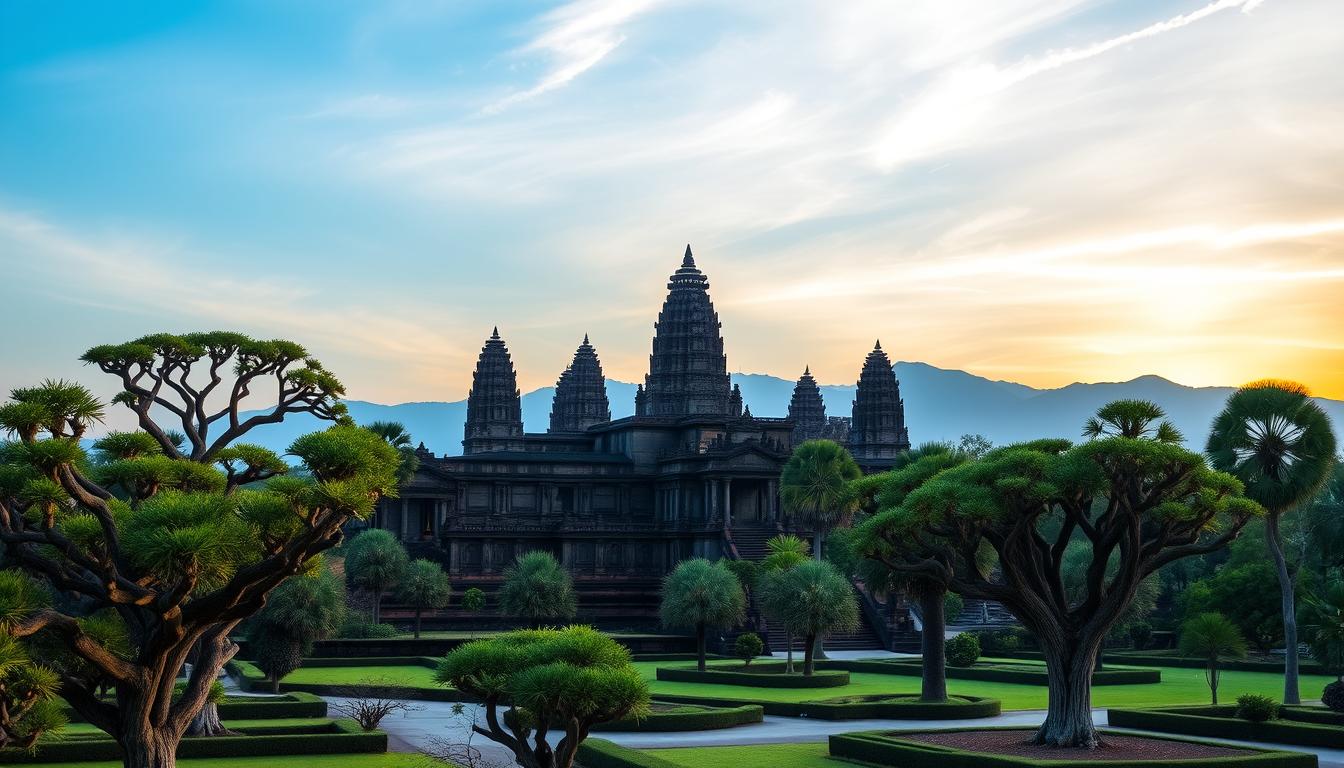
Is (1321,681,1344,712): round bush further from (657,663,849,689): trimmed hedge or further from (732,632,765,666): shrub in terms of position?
(732,632,765,666): shrub

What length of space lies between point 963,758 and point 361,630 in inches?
1895

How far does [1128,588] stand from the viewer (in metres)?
40.1

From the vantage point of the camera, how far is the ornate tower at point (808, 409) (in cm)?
16912

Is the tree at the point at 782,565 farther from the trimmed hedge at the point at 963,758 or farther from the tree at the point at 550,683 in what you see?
the tree at the point at 550,683

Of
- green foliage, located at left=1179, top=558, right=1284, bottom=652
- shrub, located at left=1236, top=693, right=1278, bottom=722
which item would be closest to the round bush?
shrub, located at left=1236, top=693, right=1278, bottom=722

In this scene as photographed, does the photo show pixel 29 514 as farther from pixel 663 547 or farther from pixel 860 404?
pixel 860 404

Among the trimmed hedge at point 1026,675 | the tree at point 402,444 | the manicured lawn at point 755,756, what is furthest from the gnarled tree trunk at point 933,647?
the tree at point 402,444

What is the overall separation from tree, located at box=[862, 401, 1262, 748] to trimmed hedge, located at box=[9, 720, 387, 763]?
50.1 ft

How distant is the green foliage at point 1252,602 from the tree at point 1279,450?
59.8ft

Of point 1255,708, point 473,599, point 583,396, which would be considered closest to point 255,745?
point 1255,708

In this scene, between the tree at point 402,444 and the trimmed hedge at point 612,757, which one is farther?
the tree at point 402,444

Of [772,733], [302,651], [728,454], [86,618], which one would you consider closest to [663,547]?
[728,454]

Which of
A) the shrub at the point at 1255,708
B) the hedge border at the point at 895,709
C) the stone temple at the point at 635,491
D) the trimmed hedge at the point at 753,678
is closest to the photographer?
the shrub at the point at 1255,708

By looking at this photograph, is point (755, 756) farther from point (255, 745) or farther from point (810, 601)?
point (810, 601)
